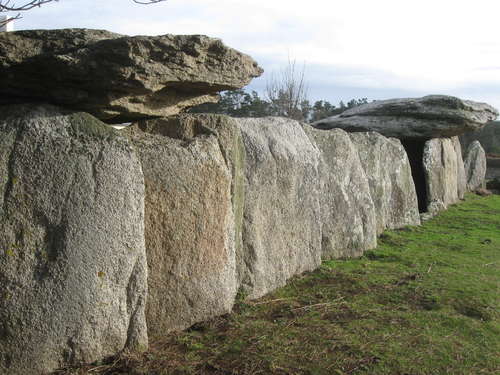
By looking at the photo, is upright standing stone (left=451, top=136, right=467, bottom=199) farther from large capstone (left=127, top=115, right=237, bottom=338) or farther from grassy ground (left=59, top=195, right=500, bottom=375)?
large capstone (left=127, top=115, right=237, bottom=338)

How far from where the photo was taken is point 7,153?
3410mm

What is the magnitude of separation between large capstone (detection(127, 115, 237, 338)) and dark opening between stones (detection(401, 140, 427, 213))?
7.53 metres

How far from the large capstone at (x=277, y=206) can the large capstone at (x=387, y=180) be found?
2483 mm

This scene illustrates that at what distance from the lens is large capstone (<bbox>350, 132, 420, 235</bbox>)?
8773 mm

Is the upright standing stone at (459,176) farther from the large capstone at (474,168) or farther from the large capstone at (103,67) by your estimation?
the large capstone at (103,67)

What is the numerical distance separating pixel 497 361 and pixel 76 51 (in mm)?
3336

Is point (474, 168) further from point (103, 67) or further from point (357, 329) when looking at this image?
point (103, 67)

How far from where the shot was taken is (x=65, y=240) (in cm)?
349

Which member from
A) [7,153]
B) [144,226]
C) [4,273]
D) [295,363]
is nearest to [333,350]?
[295,363]

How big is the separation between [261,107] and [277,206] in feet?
78.9

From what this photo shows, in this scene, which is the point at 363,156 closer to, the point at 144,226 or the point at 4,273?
the point at 144,226

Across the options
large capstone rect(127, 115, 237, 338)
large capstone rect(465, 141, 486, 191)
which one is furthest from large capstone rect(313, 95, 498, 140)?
large capstone rect(127, 115, 237, 338)

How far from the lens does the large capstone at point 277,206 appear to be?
17.3ft

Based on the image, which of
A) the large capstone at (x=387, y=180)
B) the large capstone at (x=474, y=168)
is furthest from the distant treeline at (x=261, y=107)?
the large capstone at (x=387, y=180)
